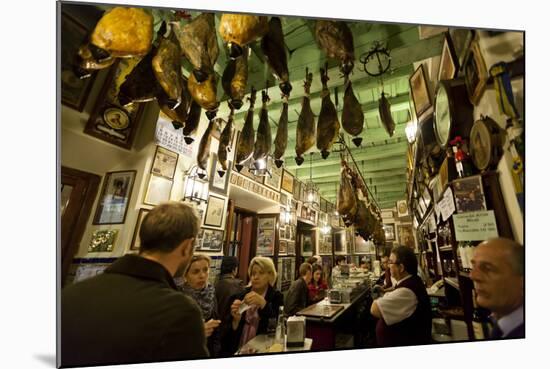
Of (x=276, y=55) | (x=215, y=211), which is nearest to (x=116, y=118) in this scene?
(x=215, y=211)

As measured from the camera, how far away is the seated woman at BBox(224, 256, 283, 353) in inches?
41.3

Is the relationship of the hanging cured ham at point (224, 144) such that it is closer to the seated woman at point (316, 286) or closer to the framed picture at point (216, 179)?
the framed picture at point (216, 179)

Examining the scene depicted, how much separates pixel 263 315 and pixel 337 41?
115cm

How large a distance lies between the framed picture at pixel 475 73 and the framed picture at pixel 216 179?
1122 millimetres

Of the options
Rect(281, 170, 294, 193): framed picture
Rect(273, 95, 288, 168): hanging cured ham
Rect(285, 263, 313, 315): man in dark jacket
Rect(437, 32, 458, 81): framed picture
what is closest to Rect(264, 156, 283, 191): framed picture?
Rect(281, 170, 294, 193): framed picture

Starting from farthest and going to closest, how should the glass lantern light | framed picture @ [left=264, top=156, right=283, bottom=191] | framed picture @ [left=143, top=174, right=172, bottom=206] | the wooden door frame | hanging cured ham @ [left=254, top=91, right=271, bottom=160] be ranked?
framed picture @ [left=264, top=156, right=283, bottom=191] → hanging cured ham @ [left=254, top=91, right=271, bottom=160] → the glass lantern light → framed picture @ [left=143, top=174, right=172, bottom=206] → the wooden door frame

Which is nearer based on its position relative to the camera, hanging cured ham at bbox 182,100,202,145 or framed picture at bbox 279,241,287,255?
hanging cured ham at bbox 182,100,202,145

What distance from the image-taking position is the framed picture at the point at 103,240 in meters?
0.87

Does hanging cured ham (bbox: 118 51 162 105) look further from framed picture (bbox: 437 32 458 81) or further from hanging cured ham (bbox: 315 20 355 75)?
framed picture (bbox: 437 32 458 81)

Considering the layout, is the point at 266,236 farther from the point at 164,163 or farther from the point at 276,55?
the point at 276,55

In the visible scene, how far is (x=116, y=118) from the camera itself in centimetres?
96

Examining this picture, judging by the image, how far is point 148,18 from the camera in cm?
82

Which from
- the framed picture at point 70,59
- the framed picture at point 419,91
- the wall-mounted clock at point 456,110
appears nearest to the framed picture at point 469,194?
the wall-mounted clock at point 456,110

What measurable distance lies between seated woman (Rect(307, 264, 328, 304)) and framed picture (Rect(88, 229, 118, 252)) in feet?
2.97
